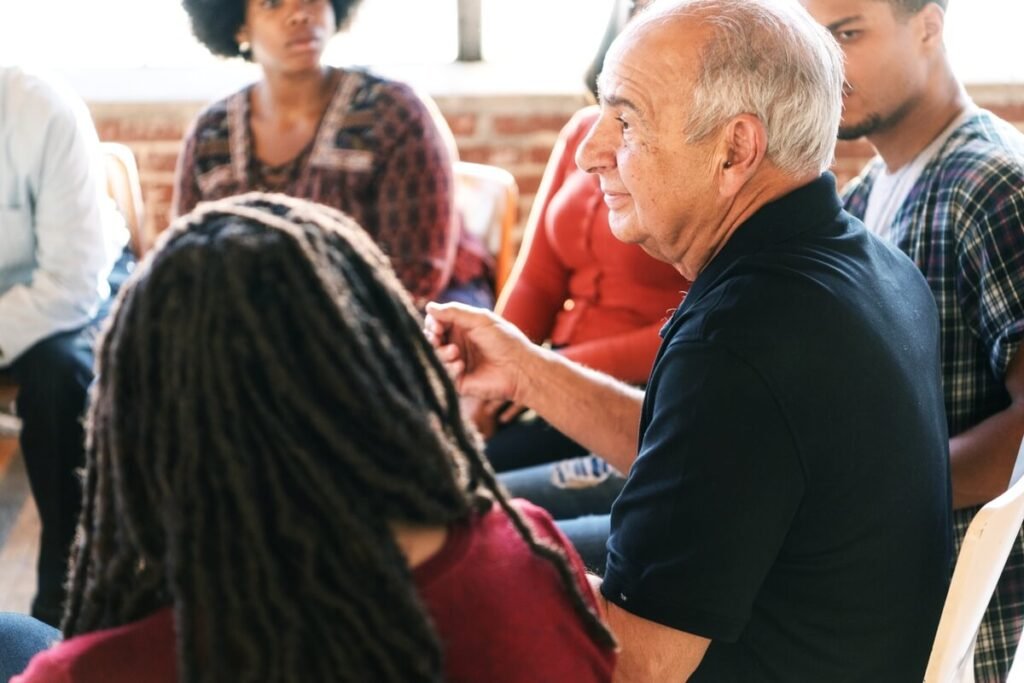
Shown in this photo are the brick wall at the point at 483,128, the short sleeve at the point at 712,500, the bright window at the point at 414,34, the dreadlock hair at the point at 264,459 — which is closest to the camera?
the dreadlock hair at the point at 264,459

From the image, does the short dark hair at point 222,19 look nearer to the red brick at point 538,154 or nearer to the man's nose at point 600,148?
the red brick at point 538,154

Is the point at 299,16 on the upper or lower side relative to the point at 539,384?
upper

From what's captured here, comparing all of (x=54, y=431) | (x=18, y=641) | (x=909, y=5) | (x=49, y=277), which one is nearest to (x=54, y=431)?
(x=54, y=431)

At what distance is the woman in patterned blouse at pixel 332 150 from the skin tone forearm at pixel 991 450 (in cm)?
113

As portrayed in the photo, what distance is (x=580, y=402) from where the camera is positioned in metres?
1.52

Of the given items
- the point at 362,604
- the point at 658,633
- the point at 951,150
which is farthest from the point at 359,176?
the point at 362,604

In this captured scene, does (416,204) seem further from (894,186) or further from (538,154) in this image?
(538,154)

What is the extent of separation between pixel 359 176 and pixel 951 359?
1280 millimetres

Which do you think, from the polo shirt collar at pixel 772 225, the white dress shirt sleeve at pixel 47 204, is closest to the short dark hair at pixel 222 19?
the white dress shirt sleeve at pixel 47 204

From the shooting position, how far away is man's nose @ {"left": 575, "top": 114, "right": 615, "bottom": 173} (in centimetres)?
133

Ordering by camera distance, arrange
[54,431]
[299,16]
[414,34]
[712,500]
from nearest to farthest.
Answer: [712,500], [54,431], [299,16], [414,34]

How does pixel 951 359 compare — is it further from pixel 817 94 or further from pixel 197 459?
pixel 197 459

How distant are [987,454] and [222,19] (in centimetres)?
195

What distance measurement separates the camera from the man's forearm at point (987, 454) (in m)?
1.45
